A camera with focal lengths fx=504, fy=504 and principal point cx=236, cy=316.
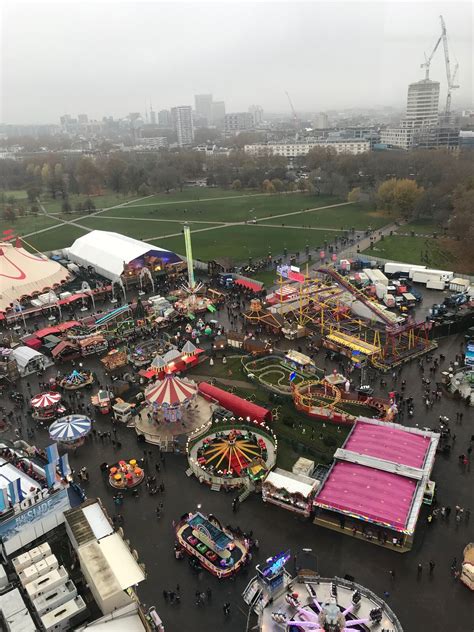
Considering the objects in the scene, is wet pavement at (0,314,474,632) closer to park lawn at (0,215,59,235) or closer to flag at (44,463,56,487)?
flag at (44,463,56,487)

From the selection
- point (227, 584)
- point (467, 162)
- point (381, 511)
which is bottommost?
point (227, 584)

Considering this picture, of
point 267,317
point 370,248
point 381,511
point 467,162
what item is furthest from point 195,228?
point 381,511

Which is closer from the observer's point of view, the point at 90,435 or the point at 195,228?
the point at 90,435

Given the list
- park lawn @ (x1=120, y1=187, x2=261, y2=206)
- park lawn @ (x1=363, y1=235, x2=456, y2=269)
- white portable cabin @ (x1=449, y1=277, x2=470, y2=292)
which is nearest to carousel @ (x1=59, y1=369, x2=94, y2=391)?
white portable cabin @ (x1=449, y1=277, x2=470, y2=292)

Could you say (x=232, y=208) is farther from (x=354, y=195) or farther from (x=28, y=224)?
(x=28, y=224)

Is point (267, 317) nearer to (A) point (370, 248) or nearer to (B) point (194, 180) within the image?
(A) point (370, 248)

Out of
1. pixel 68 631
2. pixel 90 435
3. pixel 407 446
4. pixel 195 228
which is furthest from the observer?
pixel 195 228

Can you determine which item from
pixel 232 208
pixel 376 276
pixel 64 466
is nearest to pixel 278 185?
pixel 232 208
